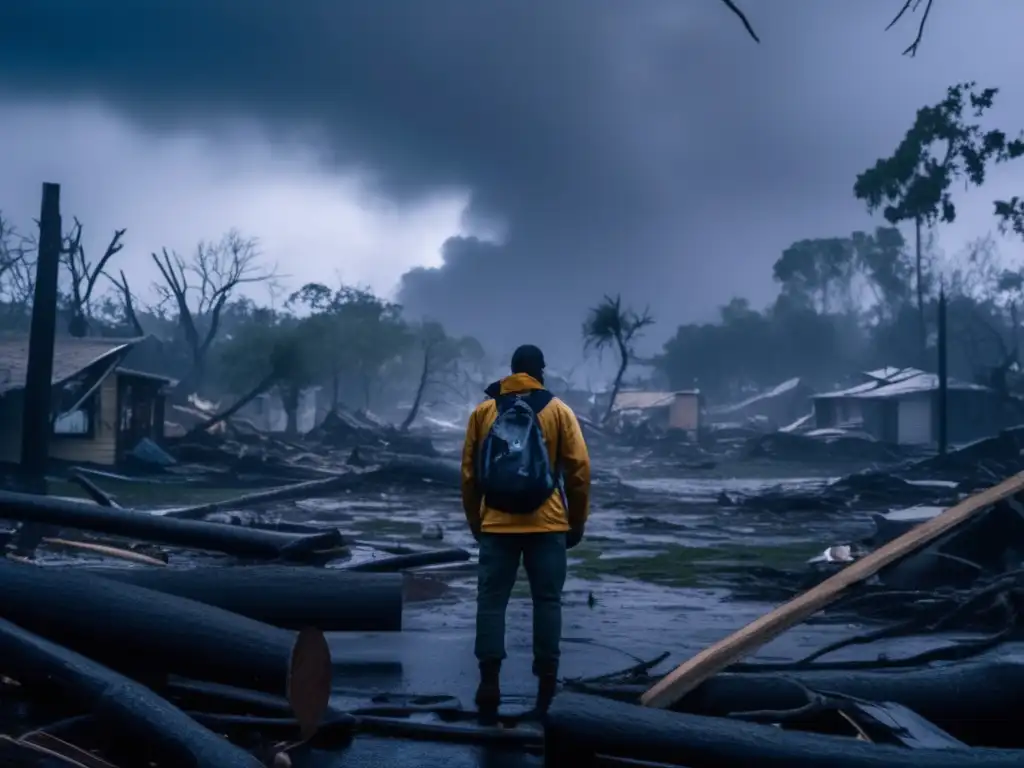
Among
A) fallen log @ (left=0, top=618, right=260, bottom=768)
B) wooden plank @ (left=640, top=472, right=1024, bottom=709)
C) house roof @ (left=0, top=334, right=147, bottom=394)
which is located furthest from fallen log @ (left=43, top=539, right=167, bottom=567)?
house roof @ (left=0, top=334, right=147, bottom=394)

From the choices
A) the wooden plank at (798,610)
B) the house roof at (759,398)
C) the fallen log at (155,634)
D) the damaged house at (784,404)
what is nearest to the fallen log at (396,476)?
the fallen log at (155,634)

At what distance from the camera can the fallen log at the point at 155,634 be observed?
4344 millimetres

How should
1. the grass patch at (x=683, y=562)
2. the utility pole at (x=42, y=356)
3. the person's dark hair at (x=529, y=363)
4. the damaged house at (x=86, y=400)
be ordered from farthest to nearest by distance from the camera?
the damaged house at (x=86, y=400) < the utility pole at (x=42, y=356) < the grass patch at (x=683, y=562) < the person's dark hair at (x=529, y=363)

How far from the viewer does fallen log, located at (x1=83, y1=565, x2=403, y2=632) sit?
5.58 meters

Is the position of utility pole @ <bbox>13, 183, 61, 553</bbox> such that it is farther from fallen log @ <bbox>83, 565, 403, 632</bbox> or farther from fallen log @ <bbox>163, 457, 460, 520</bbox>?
fallen log @ <bbox>83, 565, 403, 632</bbox>

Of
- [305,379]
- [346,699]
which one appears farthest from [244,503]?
[305,379]

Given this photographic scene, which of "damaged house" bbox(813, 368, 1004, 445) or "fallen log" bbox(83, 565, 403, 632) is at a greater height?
"damaged house" bbox(813, 368, 1004, 445)

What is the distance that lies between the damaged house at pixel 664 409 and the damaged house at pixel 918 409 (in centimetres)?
1320

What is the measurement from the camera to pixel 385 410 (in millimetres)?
103812

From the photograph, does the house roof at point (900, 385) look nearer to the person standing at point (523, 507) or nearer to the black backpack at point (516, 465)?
the person standing at point (523, 507)

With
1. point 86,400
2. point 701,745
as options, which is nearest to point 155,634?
point 701,745

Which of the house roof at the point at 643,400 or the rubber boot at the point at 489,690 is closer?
the rubber boot at the point at 489,690

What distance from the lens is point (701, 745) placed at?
3.68 m

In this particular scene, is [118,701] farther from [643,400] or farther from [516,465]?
[643,400]
